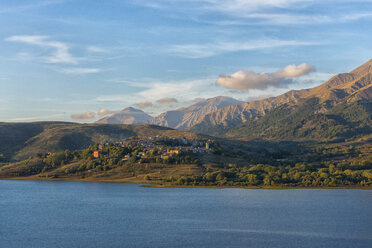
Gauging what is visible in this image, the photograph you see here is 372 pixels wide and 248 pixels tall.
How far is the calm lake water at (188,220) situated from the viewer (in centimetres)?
9788

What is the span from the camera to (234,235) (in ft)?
339

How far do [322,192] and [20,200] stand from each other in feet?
424

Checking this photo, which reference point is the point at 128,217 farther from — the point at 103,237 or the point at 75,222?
the point at 103,237

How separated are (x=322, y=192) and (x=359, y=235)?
93921 mm

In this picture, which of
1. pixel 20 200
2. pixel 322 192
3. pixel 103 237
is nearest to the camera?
pixel 103 237

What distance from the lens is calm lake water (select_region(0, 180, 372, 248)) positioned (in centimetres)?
9788

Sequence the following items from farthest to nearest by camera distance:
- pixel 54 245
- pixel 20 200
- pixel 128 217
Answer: pixel 20 200
pixel 128 217
pixel 54 245

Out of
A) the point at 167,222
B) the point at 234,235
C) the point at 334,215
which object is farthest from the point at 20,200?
the point at 334,215

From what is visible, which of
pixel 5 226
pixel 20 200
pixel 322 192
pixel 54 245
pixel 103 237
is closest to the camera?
pixel 54 245

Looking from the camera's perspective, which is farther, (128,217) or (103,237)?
(128,217)

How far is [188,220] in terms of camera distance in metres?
124

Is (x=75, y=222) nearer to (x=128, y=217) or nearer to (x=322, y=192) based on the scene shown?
(x=128, y=217)

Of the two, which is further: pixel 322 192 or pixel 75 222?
pixel 322 192

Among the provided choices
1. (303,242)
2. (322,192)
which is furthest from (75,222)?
(322,192)
